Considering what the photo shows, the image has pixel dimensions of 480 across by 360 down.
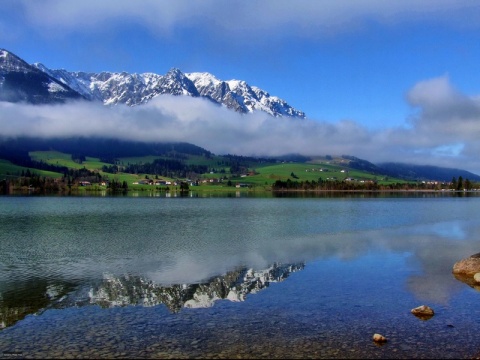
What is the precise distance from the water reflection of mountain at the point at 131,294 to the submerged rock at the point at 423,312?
11.6 m

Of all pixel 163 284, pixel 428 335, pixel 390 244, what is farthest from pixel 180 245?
pixel 428 335

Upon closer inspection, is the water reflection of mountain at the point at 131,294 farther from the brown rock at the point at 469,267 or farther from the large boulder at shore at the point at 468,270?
the brown rock at the point at 469,267

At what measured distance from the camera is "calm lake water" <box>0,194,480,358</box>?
22094mm

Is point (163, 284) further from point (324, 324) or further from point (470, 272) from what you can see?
point (470, 272)

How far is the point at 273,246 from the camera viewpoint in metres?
58.3

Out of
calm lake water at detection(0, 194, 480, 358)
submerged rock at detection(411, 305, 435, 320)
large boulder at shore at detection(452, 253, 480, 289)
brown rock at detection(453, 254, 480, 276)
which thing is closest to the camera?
calm lake water at detection(0, 194, 480, 358)

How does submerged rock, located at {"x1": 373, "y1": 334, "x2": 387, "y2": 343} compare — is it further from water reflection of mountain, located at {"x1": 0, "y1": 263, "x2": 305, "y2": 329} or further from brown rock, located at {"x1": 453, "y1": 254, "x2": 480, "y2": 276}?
brown rock, located at {"x1": 453, "y1": 254, "x2": 480, "y2": 276}

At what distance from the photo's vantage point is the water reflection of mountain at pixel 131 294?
29.5m

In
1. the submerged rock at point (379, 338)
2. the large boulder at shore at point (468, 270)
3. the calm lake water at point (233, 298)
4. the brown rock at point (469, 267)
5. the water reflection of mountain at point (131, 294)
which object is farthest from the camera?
the brown rock at point (469, 267)

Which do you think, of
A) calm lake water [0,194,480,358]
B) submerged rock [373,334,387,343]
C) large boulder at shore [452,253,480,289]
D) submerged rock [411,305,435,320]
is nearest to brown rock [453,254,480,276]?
large boulder at shore [452,253,480,289]

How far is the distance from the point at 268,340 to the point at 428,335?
8716 mm

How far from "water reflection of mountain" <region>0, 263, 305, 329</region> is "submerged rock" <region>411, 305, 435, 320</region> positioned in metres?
11.6

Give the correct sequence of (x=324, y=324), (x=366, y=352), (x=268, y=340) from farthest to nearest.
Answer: (x=324, y=324) → (x=268, y=340) → (x=366, y=352)

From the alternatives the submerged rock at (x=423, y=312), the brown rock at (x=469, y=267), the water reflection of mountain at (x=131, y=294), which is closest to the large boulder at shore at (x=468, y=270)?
the brown rock at (x=469, y=267)
